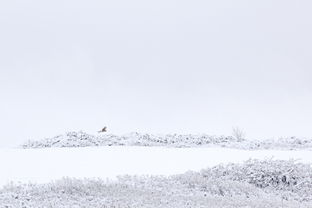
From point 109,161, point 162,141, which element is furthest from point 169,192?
point 162,141

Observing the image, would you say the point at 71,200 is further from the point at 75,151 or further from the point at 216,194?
the point at 75,151

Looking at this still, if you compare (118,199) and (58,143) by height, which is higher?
(58,143)

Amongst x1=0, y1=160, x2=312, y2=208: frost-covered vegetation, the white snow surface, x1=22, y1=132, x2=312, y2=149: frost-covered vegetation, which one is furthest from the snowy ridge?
x1=0, y1=160, x2=312, y2=208: frost-covered vegetation

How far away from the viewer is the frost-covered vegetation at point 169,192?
11.4 meters

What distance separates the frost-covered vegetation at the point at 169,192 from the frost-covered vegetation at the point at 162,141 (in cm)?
1055

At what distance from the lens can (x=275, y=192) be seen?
1584 centimetres

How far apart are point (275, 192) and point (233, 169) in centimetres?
210

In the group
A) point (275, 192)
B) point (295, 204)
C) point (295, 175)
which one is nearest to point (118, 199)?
point (295, 204)

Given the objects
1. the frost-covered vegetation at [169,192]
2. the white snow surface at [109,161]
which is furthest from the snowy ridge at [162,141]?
the frost-covered vegetation at [169,192]

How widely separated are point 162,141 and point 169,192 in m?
15.9

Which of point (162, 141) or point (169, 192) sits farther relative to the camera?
point (162, 141)

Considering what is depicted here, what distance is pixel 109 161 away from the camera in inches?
822

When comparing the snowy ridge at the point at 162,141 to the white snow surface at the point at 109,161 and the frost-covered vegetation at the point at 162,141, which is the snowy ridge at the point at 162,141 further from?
the white snow surface at the point at 109,161

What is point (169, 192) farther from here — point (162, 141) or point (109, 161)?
point (162, 141)
